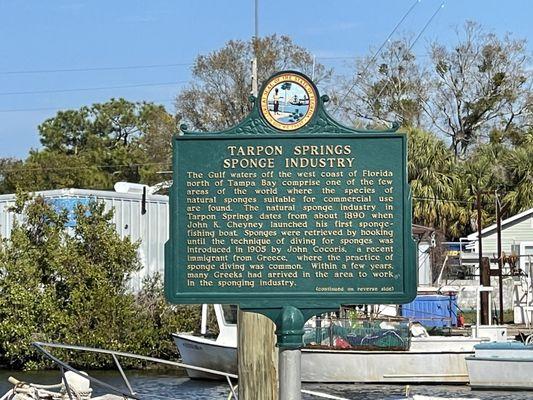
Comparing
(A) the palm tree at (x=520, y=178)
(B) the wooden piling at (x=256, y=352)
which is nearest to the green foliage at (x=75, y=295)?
(B) the wooden piling at (x=256, y=352)

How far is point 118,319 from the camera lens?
3145 centimetres

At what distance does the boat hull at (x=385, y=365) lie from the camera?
1140 inches

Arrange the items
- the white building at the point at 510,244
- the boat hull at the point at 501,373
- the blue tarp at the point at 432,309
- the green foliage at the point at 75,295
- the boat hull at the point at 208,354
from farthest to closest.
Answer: the white building at the point at 510,244
the blue tarp at the point at 432,309
the green foliage at the point at 75,295
the boat hull at the point at 208,354
the boat hull at the point at 501,373

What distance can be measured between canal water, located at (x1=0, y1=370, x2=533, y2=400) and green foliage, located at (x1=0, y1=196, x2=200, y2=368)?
83cm

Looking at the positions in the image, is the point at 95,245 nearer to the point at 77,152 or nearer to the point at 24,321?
the point at 24,321

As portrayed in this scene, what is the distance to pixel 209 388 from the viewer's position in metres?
28.8

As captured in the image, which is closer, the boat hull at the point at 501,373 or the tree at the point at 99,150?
the boat hull at the point at 501,373

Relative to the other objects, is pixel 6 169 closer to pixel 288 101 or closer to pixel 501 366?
pixel 501 366

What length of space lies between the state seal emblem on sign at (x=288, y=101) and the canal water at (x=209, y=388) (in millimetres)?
16001

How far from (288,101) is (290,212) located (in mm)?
935

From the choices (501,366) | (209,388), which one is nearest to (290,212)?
(501,366)

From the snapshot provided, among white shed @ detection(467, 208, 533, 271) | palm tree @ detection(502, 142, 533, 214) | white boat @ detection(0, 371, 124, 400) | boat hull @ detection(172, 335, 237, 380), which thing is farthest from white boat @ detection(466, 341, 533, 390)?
palm tree @ detection(502, 142, 533, 214)

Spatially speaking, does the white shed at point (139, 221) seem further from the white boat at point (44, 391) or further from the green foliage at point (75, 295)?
the white boat at point (44, 391)

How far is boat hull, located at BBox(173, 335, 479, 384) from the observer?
95.0 feet
